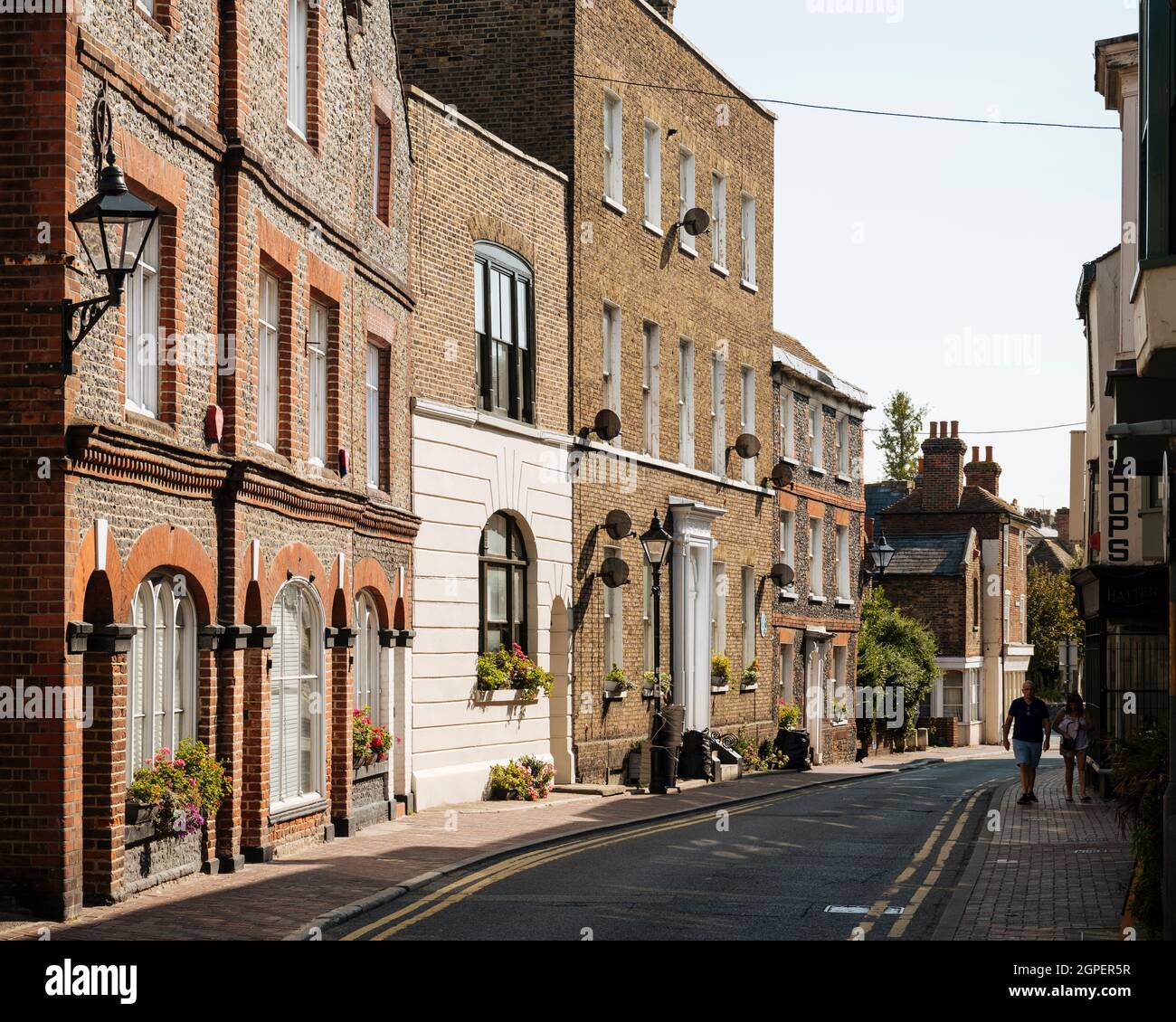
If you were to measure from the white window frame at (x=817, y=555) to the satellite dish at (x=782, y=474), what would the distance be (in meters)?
4.31

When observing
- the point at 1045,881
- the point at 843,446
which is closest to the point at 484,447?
the point at 1045,881

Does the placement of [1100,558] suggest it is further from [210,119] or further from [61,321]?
[61,321]

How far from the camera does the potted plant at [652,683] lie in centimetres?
3078

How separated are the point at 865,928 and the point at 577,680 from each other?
15163 millimetres

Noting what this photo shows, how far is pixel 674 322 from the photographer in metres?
32.6

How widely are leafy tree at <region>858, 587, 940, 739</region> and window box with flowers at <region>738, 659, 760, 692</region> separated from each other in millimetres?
14159

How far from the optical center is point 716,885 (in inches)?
604

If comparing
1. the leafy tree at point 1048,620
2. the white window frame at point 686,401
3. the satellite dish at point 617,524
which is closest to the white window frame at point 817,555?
the white window frame at point 686,401

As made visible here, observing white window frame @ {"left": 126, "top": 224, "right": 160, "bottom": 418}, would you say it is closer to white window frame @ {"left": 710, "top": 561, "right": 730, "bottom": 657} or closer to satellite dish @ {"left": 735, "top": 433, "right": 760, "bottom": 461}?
white window frame @ {"left": 710, "top": 561, "right": 730, "bottom": 657}

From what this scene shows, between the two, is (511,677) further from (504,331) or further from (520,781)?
(504,331)

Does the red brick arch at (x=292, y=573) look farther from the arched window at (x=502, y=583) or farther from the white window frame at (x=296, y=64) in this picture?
the arched window at (x=502, y=583)

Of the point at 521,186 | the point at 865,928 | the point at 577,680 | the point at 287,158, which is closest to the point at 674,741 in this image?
the point at 577,680

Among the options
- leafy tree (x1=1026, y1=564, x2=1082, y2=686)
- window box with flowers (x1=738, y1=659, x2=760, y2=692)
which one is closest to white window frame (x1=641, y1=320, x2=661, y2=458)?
window box with flowers (x1=738, y1=659, x2=760, y2=692)

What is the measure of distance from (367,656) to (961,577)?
137 feet
